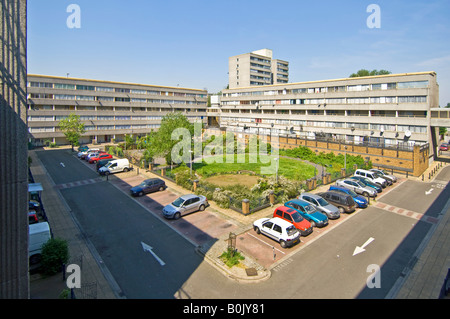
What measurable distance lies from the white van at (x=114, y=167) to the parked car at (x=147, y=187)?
28.6 ft

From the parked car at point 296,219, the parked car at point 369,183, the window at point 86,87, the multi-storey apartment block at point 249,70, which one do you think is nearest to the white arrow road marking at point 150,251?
the parked car at point 296,219

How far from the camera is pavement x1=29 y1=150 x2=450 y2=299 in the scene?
1206 cm

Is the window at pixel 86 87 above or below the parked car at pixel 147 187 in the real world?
above

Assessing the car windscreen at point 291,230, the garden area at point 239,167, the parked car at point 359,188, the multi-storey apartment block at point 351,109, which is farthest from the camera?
the multi-storey apartment block at point 351,109

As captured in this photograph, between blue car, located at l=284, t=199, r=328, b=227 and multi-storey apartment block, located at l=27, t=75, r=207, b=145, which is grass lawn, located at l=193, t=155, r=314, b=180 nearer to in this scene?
blue car, located at l=284, t=199, r=328, b=227

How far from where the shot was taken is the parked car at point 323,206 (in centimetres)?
2020

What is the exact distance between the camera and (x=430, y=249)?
16078 millimetres

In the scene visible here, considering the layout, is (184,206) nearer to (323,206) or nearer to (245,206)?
(245,206)

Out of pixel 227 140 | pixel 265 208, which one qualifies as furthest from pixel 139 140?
pixel 265 208

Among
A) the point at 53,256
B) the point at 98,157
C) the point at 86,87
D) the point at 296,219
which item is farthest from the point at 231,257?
the point at 86,87

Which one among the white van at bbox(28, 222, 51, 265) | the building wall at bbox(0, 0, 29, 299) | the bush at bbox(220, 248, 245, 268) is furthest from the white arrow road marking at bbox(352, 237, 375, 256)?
the white van at bbox(28, 222, 51, 265)

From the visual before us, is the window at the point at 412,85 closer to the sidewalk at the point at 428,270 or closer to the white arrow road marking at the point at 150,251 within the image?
A: the sidewalk at the point at 428,270
